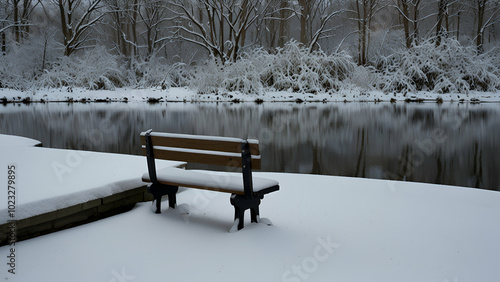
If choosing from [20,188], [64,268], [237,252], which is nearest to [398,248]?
[237,252]

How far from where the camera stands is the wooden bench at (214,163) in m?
4.26

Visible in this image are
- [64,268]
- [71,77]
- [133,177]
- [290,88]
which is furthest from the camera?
[71,77]

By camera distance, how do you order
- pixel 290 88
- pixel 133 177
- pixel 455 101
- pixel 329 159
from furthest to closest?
pixel 290 88 < pixel 455 101 < pixel 329 159 < pixel 133 177

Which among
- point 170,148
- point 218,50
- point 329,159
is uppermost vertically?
point 218,50

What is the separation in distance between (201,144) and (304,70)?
82.0 feet

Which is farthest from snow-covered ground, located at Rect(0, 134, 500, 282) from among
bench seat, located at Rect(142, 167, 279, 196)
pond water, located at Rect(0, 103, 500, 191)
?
pond water, located at Rect(0, 103, 500, 191)

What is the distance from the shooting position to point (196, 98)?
29641mm

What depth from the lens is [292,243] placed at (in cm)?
417

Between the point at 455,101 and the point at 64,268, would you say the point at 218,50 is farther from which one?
the point at 64,268

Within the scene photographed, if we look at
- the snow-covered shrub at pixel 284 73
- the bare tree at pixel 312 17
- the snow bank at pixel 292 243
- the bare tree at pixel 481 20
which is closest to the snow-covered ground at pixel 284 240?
the snow bank at pixel 292 243

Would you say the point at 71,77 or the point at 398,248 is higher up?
the point at 71,77

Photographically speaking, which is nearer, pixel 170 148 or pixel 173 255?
pixel 173 255

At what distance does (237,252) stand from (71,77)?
31565mm

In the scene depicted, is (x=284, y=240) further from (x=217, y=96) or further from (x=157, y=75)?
(x=157, y=75)
